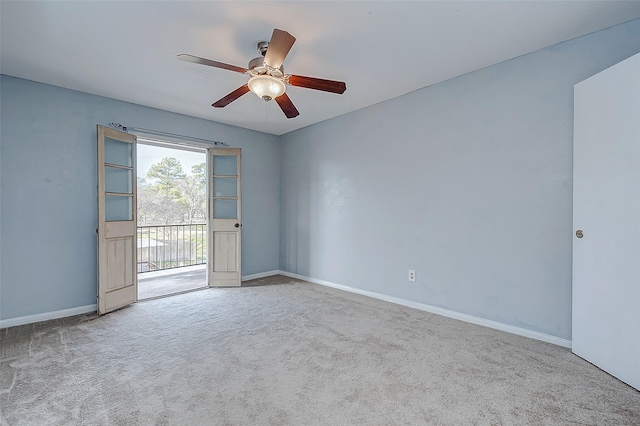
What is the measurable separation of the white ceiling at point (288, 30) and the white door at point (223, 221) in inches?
57.6

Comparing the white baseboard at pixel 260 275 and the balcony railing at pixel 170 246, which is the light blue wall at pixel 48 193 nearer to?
the white baseboard at pixel 260 275

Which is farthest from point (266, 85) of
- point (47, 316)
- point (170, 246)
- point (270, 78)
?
point (170, 246)

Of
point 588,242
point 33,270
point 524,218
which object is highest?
point 524,218

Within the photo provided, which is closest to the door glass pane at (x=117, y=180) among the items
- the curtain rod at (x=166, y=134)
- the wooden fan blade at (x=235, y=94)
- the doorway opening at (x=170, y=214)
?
the curtain rod at (x=166, y=134)

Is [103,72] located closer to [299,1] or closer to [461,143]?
[299,1]

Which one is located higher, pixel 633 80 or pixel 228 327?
pixel 633 80

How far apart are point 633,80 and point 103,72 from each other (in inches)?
182

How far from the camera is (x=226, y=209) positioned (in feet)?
15.9

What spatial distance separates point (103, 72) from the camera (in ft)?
9.86

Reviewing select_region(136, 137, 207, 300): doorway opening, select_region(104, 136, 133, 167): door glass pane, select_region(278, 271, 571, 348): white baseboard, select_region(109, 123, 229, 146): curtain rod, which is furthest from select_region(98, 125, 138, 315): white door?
select_region(278, 271, 571, 348): white baseboard

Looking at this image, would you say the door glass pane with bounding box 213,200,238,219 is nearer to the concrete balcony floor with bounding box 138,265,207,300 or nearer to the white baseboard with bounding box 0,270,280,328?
the concrete balcony floor with bounding box 138,265,207,300

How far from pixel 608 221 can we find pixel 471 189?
114 cm

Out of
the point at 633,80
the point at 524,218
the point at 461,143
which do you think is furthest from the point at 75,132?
the point at 633,80

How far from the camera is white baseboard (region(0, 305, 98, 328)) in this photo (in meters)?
3.04
